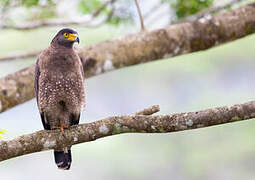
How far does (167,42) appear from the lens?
505 centimetres

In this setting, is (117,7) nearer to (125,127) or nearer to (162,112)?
(125,127)

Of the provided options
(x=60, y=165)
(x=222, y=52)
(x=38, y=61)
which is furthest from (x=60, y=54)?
(x=222, y=52)

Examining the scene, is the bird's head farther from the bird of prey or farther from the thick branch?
the thick branch

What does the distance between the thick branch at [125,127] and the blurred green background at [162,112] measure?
7.46 m

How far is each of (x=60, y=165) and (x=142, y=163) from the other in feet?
26.1

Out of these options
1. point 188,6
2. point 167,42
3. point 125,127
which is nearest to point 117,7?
point 188,6

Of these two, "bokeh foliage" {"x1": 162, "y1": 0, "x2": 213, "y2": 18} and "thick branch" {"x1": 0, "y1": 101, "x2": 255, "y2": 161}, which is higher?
"bokeh foliage" {"x1": 162, "y1": 0, "x2": 213, "y2": 18}

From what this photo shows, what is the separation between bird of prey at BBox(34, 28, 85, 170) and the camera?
4367mm

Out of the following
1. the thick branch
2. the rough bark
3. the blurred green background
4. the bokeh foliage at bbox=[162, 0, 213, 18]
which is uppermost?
the bokeh foliage at bbox=[162, 0, 213, 18]

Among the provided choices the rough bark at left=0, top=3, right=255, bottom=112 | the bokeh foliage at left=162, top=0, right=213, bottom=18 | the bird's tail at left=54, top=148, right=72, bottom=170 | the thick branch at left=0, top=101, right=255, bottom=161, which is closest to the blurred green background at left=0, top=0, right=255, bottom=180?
the bokeh foliage at left=162, top=0, right=213, bottom=18

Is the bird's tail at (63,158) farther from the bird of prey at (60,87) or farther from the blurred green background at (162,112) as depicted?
the blurred green background at (162,112)

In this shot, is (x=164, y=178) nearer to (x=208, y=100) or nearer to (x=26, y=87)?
(x=208, y=100)

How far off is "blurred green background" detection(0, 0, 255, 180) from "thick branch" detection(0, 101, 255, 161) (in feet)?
24.5

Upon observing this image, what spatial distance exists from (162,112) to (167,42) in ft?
27.5
